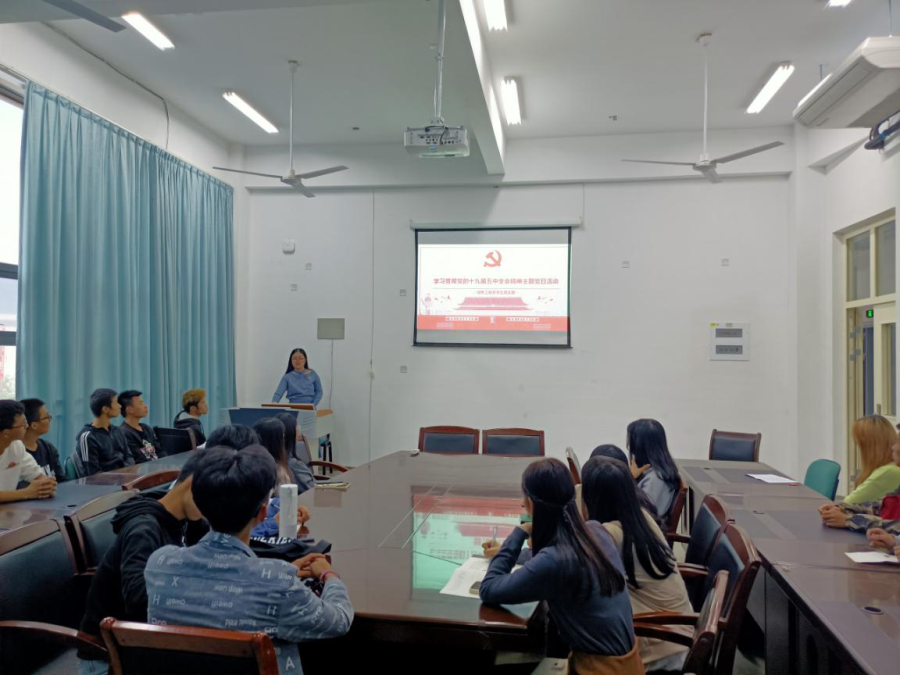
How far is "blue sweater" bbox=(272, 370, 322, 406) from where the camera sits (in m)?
7.09

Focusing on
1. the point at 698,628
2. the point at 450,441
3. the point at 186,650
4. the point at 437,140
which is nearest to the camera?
the point at 186,650

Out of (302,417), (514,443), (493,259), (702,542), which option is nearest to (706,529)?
(702,542)

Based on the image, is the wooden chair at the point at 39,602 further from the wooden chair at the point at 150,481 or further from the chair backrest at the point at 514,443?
the chair backrest at the point at 514,443

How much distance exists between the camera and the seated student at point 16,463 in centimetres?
273

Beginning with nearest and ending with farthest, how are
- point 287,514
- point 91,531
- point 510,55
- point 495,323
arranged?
point 91,531 < point 287,514 < point 510,55 < point 495,323

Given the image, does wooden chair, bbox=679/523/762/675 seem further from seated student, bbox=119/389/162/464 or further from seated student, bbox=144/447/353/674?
seated student, bbox=119/389/162/464

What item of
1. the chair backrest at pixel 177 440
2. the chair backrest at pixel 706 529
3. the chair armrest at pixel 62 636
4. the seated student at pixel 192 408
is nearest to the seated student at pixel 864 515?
the chair backrest at pixel 706 529

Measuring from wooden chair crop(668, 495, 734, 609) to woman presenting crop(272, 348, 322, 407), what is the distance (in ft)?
17.1

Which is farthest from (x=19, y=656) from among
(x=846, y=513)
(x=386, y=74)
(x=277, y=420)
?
(x=386, y=74)

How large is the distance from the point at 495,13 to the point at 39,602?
4279 mm

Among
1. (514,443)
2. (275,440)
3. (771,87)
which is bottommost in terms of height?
(514,443)

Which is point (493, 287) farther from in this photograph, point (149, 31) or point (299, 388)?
point (149, 31)

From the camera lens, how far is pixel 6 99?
4613 mm

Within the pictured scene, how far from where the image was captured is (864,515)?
102 inches
